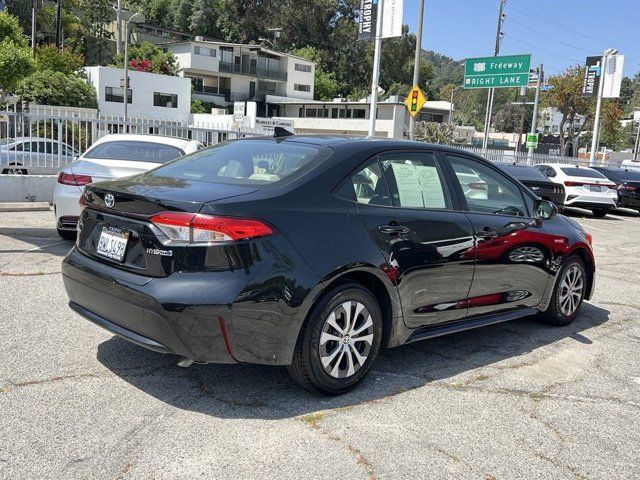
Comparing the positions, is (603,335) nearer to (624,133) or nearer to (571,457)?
(571,457)

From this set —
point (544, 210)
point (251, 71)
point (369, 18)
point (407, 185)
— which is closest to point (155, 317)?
point (407, 185)

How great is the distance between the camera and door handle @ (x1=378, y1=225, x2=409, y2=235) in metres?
4.05

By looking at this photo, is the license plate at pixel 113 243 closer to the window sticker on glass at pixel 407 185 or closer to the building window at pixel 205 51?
the window sticker on glass at pixel 407 185

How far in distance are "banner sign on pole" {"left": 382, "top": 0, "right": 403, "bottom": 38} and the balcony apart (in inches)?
1871

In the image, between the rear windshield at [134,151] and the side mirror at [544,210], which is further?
the rear windshield at [134,151]

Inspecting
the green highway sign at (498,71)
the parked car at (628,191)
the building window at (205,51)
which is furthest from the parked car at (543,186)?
the building window at (205,51)

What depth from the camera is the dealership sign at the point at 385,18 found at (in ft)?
56.4

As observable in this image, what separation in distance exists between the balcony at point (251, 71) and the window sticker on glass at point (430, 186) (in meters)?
60.8

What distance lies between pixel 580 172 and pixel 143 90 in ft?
122

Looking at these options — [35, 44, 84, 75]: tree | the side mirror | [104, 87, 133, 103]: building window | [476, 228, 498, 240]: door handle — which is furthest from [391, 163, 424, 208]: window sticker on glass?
[104, 87, 133, 103]: building window

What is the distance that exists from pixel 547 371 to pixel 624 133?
105 metres

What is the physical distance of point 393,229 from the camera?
4.12 m

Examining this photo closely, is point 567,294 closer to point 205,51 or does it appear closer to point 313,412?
point 313,412

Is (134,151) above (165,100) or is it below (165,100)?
below
